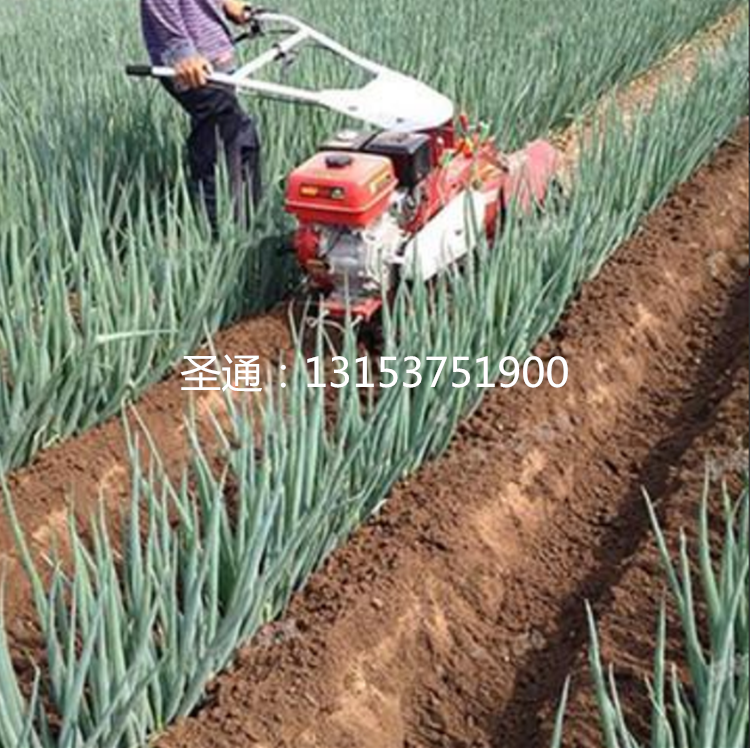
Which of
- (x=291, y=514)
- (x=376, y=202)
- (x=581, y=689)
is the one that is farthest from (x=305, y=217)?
(x=581, y=689)

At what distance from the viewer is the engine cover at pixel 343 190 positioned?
2924 mm

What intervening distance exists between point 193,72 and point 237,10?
665mm

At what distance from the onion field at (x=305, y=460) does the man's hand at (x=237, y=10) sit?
1.10 feet

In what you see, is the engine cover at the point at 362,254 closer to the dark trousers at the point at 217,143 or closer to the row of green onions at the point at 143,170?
the row of green onions at the point at 143,170

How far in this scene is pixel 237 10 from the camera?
12.3 ft

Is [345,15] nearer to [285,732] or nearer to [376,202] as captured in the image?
[376,202]

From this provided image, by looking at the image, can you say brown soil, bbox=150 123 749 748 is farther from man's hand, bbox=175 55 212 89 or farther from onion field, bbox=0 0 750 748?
man's hand, bbox=175 55 212 89

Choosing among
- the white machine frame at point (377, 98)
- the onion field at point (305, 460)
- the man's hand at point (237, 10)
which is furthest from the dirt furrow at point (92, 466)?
the man's hand at point (237, 10)

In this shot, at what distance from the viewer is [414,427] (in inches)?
96.7

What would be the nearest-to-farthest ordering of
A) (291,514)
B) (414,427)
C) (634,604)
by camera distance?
(291,514) < (634,604) < (414,427)

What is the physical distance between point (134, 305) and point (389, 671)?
1.11 m

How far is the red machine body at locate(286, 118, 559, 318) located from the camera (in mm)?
2971

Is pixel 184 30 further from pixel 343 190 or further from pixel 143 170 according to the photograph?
pixel 343 190

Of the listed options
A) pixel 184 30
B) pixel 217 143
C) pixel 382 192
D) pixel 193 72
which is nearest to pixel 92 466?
pixel 382 192
